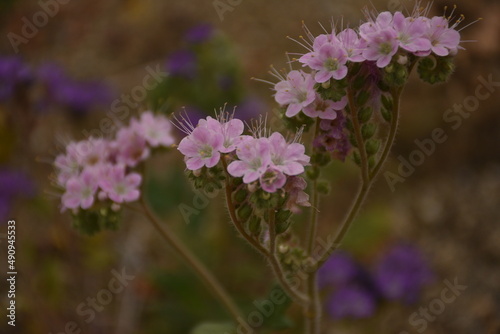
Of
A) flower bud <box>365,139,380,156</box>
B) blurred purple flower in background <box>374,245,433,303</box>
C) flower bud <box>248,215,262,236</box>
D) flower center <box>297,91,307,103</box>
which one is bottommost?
blurred purple flower in background <box>374,245,433,303</box>

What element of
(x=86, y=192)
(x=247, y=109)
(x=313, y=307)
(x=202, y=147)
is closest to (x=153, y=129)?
(x=86, y=192)

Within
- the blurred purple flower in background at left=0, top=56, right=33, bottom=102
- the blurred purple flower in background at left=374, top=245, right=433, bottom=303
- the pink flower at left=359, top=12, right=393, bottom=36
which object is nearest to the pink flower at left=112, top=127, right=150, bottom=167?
the pink flower at left=359, top=12, right=393, bottom=36

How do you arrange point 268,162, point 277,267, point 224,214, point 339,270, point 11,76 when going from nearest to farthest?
point 268,162, point 277,267, point 339,270, point 11,76, point 224,214

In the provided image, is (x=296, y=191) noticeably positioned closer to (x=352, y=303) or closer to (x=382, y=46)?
(x=382, y=46)

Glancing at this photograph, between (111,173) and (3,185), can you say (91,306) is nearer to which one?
(3,185)

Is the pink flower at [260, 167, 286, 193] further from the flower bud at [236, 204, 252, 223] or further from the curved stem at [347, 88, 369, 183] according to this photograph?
the curved stem at [347, 88, 369, 183]

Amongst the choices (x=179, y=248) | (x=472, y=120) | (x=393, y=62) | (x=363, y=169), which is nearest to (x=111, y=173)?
(x=179, y=248)
